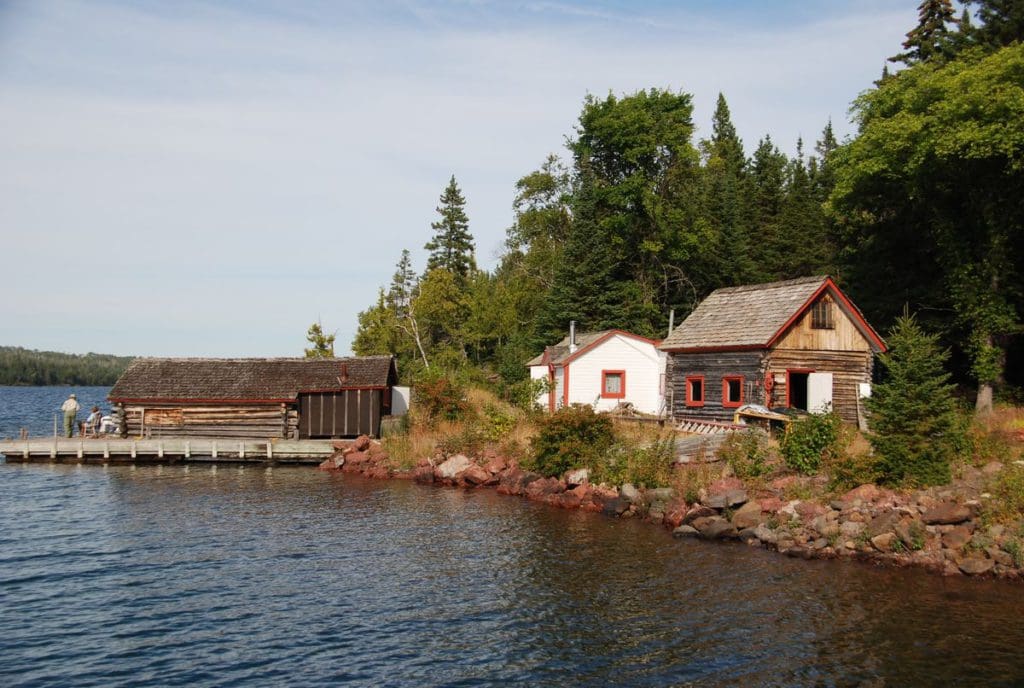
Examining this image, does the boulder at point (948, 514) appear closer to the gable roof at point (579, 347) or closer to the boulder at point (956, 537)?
the boulder at point (956, 537)

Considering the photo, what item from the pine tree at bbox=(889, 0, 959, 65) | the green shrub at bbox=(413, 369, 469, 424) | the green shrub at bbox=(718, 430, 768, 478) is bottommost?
the green shrub at bbox=(718, 430, 768, 478)

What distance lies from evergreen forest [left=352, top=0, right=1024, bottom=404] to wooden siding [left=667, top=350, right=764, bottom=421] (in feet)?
36.3

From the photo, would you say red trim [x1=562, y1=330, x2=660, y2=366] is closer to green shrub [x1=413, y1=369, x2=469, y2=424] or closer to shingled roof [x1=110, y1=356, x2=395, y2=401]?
green shrub [x1=413, y1=369, x2=469, y2=424]

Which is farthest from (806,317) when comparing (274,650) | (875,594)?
(274,650)

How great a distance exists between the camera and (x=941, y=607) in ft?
63.1

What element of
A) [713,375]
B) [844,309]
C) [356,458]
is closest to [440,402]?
[356,458]

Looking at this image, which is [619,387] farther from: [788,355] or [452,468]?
[452,468]

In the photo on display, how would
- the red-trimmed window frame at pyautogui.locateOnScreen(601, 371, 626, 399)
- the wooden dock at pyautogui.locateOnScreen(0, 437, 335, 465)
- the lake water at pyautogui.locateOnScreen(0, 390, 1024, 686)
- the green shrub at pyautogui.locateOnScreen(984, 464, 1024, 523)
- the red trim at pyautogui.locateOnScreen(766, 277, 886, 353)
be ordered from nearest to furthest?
A: the lake water at pyautogui.locateOnScreen(0, 390, 1024, 686) < the green shrub at pyautogui.locateOnScreen(984, 464, 1024, 523) < the red trim at pyautogui.locateOnScreen(766, 277, 886, 353) < the wooden dock at pyautogui.locateOnScreen(0, 437, 335, 465) < the red-trimmed window frame at pyautogui.locateOnScreen(601, 371, 626, 399)

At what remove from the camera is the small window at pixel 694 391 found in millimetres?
38844

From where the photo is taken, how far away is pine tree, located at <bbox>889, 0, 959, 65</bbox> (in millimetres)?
48156

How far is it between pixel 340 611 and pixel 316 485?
18.2 m

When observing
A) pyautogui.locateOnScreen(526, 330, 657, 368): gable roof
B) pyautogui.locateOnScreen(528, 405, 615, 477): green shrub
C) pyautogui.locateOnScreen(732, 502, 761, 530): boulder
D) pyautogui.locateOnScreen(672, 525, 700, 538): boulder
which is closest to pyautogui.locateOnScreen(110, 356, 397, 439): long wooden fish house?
pyautogui.locateOnScreen(526, 330, 657, 368): gable roof

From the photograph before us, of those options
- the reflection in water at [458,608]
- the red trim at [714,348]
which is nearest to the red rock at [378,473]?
the reflection in water at [458,608]

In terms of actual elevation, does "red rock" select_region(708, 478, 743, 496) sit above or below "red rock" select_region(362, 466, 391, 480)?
above
